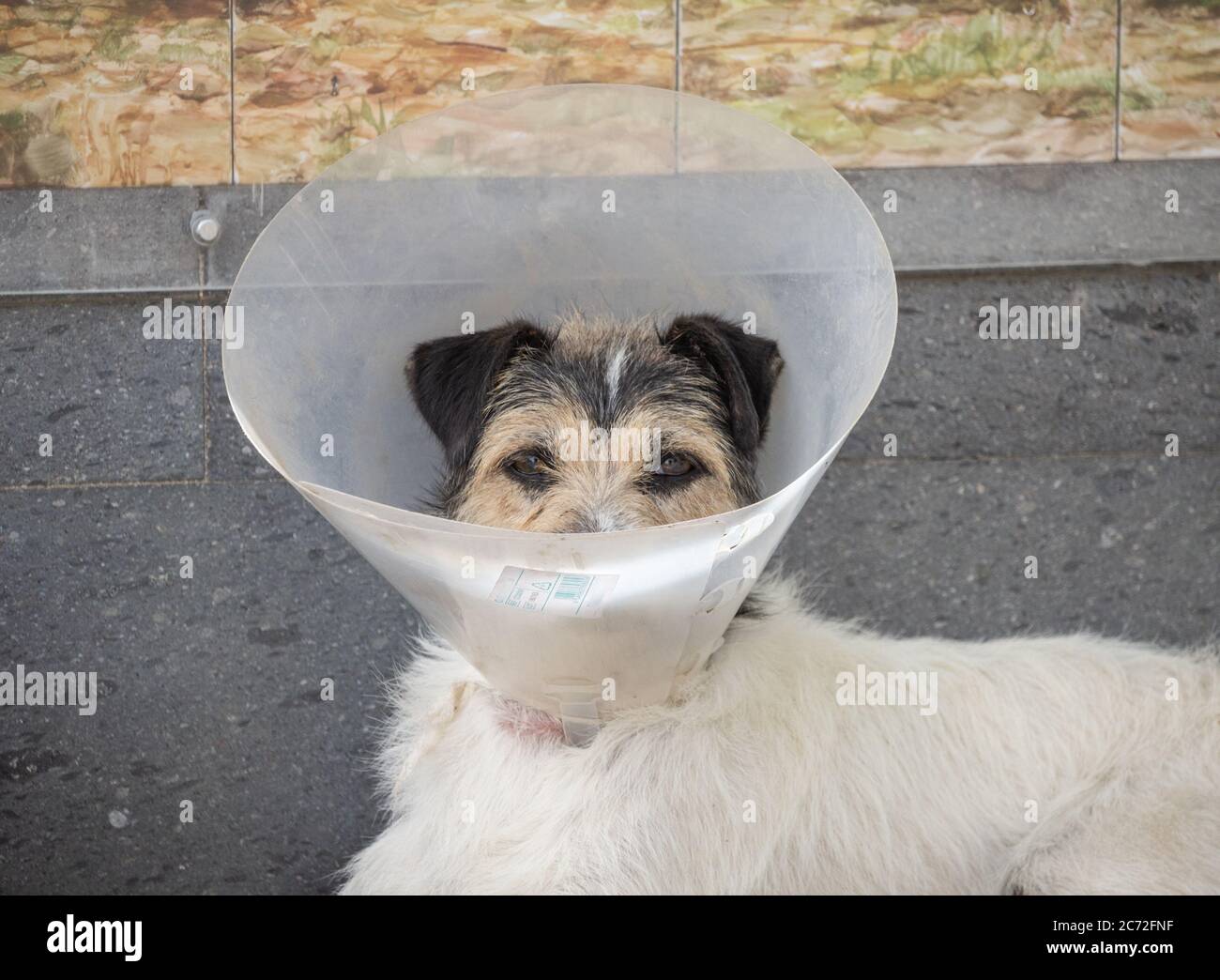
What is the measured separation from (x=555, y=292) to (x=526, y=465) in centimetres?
50

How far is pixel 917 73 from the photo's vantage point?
4.16 metres

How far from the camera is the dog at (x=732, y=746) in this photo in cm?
263

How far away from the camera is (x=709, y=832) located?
2625 mm

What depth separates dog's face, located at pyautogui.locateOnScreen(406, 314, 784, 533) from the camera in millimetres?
2721

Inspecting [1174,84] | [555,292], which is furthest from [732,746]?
[1174,84]

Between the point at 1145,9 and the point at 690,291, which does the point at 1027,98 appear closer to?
the point at 1145,9

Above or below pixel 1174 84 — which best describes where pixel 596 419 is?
below

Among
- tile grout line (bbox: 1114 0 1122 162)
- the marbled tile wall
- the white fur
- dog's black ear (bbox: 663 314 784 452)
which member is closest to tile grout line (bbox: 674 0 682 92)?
the marbled tile wall

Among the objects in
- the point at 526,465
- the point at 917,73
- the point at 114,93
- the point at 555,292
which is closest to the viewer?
the point at 526,465

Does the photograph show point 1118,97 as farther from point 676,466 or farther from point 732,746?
point 732,746

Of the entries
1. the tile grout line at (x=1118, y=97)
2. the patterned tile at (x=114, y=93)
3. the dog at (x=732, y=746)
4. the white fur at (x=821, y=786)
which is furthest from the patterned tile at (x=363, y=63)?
the white fur at (x=821, y=786)

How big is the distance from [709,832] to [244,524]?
2.15m

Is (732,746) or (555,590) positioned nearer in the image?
(555,590)

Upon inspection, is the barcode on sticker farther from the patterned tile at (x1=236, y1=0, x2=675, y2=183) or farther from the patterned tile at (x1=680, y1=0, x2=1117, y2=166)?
the patterned tile at (x1=680, y1=0, x2=1117, y2=166)
